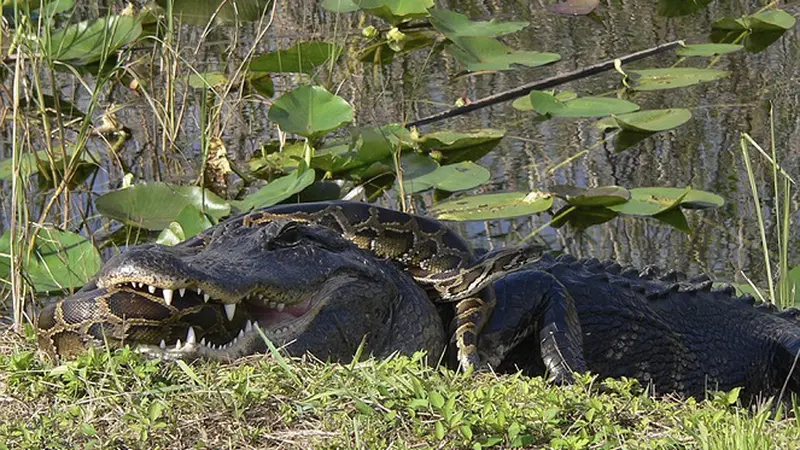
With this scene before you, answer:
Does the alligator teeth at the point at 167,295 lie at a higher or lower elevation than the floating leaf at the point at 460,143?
higher

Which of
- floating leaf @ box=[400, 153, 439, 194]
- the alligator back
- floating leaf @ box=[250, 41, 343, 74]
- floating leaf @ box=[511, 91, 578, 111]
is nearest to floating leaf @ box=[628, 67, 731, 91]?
floating leaf @ box=[511, 91, 578, 111]

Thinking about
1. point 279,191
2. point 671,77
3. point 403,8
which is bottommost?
point 279,191

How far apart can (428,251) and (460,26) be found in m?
4.53

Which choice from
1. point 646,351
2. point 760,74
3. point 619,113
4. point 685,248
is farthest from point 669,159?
point 646,351

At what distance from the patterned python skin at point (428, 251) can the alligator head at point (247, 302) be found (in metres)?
0.21

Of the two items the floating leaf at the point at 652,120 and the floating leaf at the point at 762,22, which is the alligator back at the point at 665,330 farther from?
the floating leaf at the point at 762,22

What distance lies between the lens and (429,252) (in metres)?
4.96

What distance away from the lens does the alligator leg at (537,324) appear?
4.70 metres

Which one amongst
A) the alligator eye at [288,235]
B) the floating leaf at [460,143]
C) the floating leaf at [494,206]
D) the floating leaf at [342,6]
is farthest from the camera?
the floating leaf at [342,6]

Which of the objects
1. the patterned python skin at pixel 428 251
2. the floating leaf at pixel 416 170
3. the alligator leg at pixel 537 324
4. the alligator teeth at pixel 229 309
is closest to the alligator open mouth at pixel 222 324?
the alligator teeth at pixel 229 309

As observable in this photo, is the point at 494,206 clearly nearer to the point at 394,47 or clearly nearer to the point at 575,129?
the point at 575,129

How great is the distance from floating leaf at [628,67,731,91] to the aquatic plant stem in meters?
0.23

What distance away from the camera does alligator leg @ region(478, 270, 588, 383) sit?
4.70 metres

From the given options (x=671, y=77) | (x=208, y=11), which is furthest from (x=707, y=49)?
(x=208, y=11)
